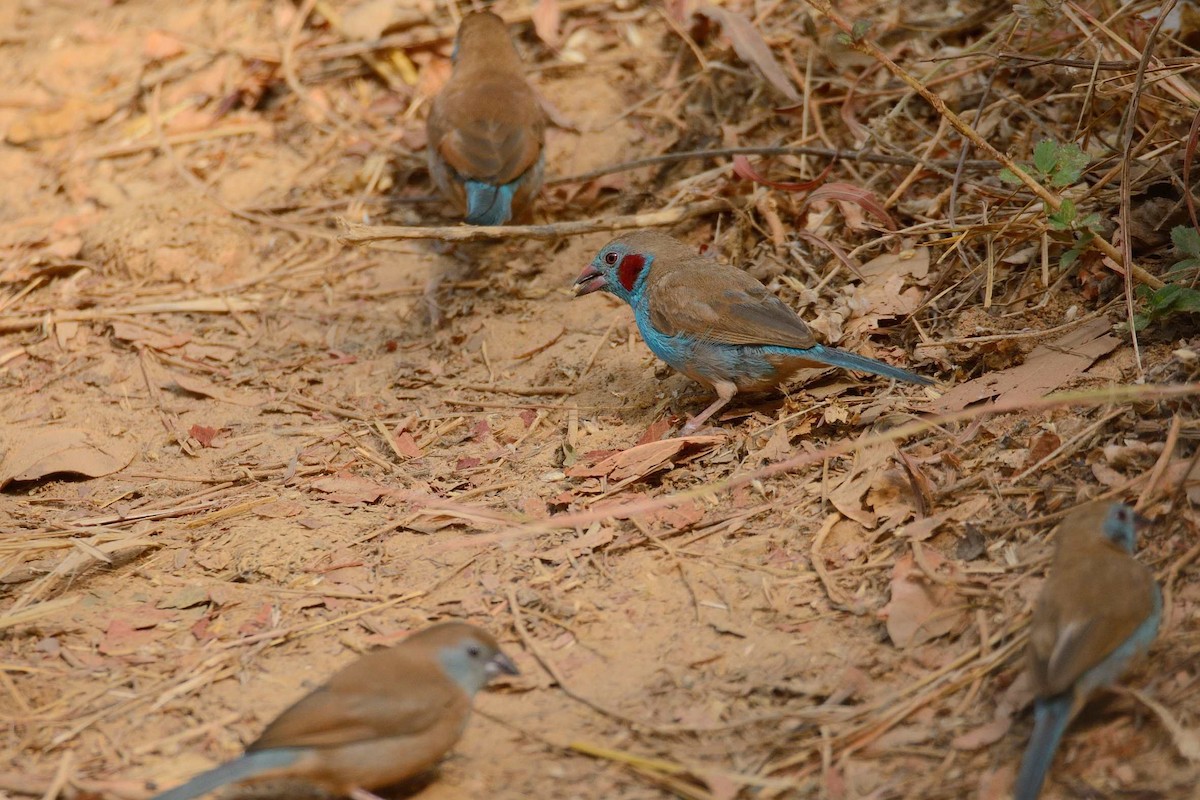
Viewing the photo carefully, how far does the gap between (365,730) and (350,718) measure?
0.05 meters

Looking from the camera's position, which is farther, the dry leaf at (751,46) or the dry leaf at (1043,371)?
the dry leaf at (751,46)

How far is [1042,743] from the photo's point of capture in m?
2.95

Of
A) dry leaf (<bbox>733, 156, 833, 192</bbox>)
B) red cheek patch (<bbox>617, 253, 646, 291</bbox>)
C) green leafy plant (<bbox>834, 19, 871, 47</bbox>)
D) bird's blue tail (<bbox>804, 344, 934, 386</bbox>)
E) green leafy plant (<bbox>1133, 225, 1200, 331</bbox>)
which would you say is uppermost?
green leafy plant (<bbox>834, 19, 871, 47</bbox>)

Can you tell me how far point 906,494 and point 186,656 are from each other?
2.61 meters

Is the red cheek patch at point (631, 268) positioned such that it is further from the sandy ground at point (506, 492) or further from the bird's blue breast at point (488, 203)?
the bird's blue breast at point (488, 203)

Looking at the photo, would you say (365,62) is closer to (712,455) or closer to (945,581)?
(712,455)

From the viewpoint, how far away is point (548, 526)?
4.01 meters

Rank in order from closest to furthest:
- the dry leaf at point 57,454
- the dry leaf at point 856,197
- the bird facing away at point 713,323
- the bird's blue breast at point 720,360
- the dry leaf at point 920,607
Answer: the dry leaf at point 920,607, the bird facing away at point 713,323, the bird's blue breast at point 720,360, the dry leaf at point 57,454, the dry leaf at point 856,197

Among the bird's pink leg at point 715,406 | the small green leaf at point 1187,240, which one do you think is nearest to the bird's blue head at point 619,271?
the bird's pink leg at point 715,406

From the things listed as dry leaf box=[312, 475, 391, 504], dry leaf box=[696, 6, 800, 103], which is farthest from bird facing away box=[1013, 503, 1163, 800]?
dry leaf box=[696, 6, 800, 103]

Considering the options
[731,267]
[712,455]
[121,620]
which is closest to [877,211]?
[731,267]

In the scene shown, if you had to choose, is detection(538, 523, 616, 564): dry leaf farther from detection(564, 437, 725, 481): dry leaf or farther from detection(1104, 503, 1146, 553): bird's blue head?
detection(1104, 503, 1146, 553): bird's blue head

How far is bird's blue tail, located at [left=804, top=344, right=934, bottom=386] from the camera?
14.8 feet

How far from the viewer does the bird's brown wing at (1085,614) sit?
9.93 ft
